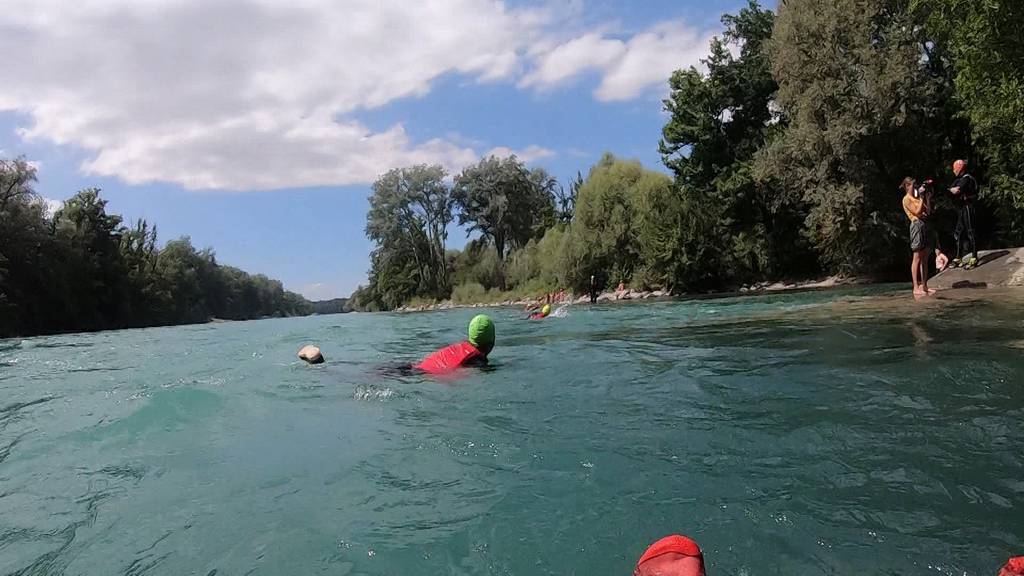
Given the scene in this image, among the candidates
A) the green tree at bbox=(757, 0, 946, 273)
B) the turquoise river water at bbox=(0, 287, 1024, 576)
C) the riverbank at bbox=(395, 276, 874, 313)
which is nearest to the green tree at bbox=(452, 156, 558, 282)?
the riverbank at bbox=(395, 276, 874, 313)

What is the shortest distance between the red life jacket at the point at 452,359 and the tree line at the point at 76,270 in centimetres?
4429

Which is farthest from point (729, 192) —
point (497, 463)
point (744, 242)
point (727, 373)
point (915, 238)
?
point (497, 463)

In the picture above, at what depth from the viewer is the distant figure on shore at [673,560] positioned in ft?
6.31

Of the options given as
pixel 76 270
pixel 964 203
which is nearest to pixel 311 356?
pixel 964 203

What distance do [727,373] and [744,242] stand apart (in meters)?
29.8

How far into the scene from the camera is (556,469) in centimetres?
402

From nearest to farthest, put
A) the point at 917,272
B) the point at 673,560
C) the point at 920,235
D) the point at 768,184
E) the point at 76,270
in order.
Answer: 1. the point at 673,560
2. the point at 920,235
3. the point at 917,272
4. the point at 768,184
5. the point at 76,270

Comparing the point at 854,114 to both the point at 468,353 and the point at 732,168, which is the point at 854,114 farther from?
the point at 468,353

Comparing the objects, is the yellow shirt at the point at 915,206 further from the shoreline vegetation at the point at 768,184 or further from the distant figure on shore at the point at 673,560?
the distant figure on shore at the point at 673,560

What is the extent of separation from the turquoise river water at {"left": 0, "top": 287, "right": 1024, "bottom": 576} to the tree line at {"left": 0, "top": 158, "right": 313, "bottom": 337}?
4585cm

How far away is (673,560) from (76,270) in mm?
61862

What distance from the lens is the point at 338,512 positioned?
3.53 m

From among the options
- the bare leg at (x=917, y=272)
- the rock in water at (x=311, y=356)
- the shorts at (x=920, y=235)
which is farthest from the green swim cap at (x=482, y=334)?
the bare leg at (x=917, y=272)

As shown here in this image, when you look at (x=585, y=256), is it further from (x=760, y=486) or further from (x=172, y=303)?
(x=172, y=303)
